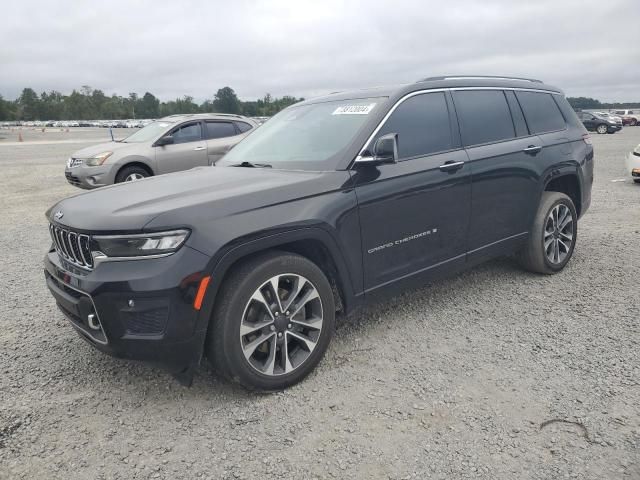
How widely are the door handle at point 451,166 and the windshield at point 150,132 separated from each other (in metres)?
7.72

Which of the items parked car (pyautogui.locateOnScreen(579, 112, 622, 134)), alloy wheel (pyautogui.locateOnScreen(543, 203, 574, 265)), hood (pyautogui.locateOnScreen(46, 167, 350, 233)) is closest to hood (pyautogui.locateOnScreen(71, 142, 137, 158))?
hood (pyautogui.locateOnScreen(46, 167, 350, 233))

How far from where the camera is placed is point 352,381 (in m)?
3.14

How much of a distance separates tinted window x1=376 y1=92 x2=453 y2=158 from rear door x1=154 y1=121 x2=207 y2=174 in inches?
270

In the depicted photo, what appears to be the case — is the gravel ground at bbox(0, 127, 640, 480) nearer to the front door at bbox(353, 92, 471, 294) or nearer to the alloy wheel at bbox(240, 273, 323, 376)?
the alloy wheel at bbox(240, 273, 323, 376)

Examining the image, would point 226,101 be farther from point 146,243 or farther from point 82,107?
point 146,243

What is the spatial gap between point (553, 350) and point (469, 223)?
112 centimetres

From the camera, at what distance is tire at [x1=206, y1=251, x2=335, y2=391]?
2.79 m

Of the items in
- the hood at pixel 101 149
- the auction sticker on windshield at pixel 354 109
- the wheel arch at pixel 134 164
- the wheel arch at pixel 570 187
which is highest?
the auction sticker on windshield at pixel 354 109

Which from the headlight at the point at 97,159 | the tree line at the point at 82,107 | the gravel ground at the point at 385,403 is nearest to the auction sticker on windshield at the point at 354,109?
the gravel ground at the point at 385,403

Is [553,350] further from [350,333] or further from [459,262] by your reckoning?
[350,333]

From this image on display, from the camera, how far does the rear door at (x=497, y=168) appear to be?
13.3 feet

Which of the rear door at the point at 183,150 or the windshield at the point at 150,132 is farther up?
the windshield at the point at 150,132

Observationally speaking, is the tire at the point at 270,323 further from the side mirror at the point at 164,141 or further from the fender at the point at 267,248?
the side mirror at the point at 164,141

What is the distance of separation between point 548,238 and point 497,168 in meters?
1.07
